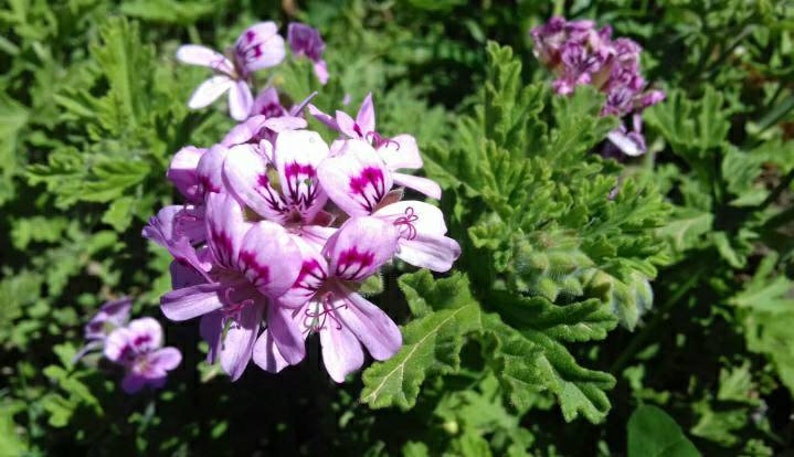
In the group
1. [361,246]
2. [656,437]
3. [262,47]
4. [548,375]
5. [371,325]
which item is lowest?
[656,437]

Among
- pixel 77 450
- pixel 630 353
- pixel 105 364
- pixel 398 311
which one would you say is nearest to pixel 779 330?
pixel 630 353

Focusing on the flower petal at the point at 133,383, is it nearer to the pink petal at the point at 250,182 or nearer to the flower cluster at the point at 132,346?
the flower cluster at the point at 132,346

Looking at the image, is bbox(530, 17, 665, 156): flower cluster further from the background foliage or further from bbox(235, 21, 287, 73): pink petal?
bbox(235, 21, 287, 73): pink petal

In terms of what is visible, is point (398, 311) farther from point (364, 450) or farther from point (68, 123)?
point (68, 123)

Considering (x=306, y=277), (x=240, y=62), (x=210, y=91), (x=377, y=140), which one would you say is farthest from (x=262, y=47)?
(x=306, y=277)

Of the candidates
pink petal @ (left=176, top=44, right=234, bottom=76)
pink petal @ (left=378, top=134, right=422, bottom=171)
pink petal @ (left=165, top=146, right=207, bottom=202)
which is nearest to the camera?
pink petal @ (left=165, top=146, right=207, bottom=202)

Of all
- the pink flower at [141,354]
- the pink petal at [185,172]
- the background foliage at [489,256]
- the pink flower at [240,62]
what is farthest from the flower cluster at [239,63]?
the pink flower at [141,354]

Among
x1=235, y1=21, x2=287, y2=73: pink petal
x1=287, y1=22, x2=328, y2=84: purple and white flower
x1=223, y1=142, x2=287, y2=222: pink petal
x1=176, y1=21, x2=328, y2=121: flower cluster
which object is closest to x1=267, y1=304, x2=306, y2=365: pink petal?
x1=223, y1=142, x2=287, y2=222: pink petal

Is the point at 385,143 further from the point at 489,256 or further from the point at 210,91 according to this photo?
the point at 210,91
